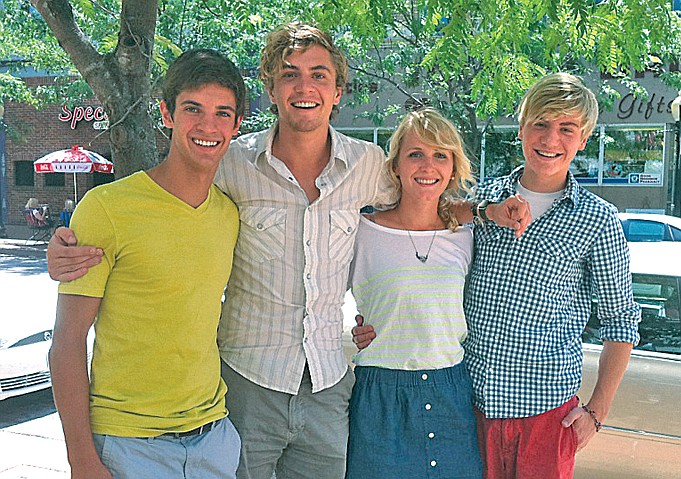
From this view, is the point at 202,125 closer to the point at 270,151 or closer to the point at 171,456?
the point at 270,151

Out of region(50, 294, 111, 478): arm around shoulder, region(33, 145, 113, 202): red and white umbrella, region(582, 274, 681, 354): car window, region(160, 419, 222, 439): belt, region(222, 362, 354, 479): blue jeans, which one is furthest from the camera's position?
region(33, 145, 113, 202): red and white umbrella

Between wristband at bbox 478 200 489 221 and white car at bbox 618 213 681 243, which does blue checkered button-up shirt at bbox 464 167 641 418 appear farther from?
white car at bbox 618 213 681 243

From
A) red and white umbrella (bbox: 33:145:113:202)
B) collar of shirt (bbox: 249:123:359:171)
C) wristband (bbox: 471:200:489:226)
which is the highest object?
red and white umbrella (bbox: 33:145:113:202)

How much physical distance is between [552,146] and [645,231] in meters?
6.09

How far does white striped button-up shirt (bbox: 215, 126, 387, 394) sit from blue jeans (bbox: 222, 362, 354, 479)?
45 millimetres

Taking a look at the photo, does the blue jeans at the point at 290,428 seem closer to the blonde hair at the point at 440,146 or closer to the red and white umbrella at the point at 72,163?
the blonde hair at the point at 440,146

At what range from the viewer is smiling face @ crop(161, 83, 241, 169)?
8.19 feet

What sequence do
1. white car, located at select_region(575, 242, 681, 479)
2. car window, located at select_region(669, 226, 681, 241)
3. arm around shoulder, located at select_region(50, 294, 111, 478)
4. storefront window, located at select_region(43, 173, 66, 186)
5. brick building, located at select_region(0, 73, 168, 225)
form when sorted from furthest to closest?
1. storefront window, located at select_region(43, 173, 66, 186)
2. brick building, located at select_region(0, 73, 168, 225)
3. car window, located at select_region(669, 226, 681, 241)
4. white car, located at select_region(575, 242, 681, 479)
5. arm around shoulder, located at select_region(50, 294, 111, 478)

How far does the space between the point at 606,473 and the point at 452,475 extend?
1.64 metres

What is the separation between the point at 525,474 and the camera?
2805mm

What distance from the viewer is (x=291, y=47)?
2.89 m

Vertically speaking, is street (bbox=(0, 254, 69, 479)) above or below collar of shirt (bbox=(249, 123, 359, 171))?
below

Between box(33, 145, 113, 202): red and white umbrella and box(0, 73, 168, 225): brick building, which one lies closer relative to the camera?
box(33, 145, 113, 202): red and white umbrella

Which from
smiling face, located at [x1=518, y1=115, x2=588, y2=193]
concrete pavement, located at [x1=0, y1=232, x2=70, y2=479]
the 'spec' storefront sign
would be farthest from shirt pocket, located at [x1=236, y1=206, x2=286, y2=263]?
the 'spec' storefront sign
